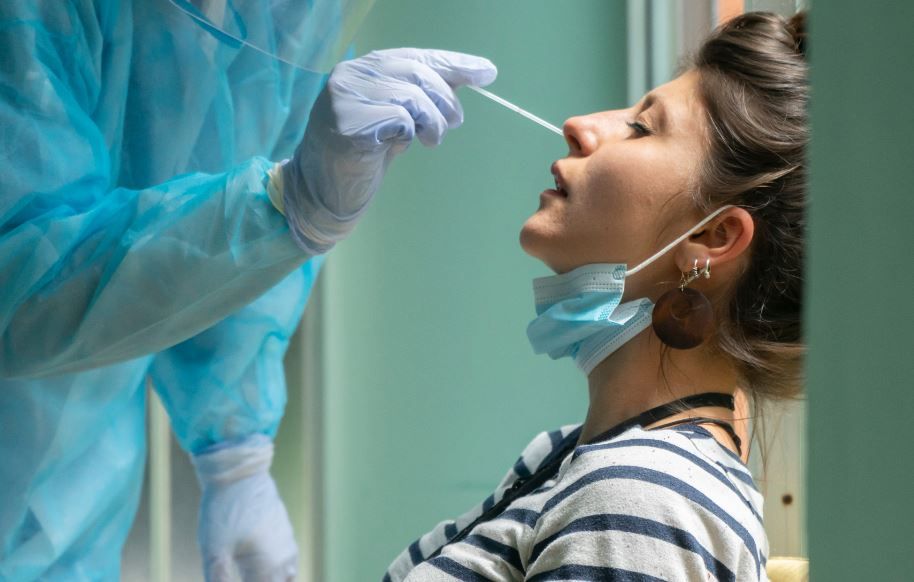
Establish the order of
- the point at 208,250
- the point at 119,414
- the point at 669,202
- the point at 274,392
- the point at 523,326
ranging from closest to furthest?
1. the point at 208,250
2. the point at 669,202
3. the point at 119,414
4. the point at 274,392
5. the point at 523,326

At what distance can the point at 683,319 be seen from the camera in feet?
3.58

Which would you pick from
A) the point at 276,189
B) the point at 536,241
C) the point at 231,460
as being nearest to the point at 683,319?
the point at 536,241

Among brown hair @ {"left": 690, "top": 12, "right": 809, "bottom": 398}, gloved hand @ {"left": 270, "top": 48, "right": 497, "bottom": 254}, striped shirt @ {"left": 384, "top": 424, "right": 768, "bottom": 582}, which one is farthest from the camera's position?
brown hair @ {"left": 690, "top": 12, "right": 809, "bottom": 398}

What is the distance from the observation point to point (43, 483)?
1.21m

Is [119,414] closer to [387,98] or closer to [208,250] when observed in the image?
[208,250]

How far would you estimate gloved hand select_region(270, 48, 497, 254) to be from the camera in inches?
40.4

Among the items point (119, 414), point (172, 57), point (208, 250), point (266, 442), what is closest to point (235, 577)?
point (266, 442)

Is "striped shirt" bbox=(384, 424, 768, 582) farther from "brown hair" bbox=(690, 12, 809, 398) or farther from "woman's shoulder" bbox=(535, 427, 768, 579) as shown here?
"brown hair" bbox=(690, 12, 809, 398)

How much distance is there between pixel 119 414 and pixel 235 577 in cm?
37

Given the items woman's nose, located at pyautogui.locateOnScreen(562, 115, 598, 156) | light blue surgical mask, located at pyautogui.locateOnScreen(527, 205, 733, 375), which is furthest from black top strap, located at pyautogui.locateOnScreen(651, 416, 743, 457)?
woman's nose, located at pyautogui.locateOnScreen(562, 115, 598, 156)

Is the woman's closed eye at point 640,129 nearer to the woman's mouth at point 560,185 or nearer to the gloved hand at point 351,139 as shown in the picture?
the woman's mouth at point 560,185

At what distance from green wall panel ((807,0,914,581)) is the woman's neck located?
0.71 meters

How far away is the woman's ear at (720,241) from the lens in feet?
3.69

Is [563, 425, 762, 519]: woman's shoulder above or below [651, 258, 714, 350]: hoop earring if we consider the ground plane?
below
